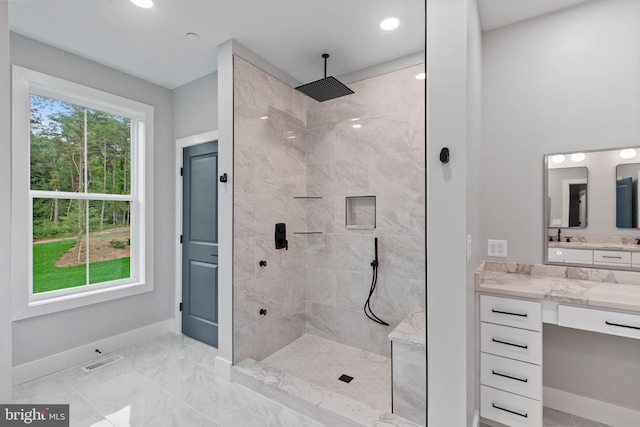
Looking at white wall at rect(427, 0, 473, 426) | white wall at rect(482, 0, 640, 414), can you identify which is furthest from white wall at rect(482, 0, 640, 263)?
white wall at rect(427, 0, 473, 426)

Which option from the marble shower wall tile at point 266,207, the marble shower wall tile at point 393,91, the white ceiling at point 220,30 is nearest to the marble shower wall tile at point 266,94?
the marble shower wall tile at point 266,207

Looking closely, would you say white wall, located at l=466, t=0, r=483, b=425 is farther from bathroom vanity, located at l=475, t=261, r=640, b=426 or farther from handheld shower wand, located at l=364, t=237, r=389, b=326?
handheld shower wand, located at l=364, t=237, r=389, b=326

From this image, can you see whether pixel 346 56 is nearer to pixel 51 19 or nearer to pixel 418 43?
pixel 418 43

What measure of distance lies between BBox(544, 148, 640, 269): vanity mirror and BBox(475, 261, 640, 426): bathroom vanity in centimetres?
16

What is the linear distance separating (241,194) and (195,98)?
60.9 inches

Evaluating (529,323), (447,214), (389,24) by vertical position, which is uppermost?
(389,24)

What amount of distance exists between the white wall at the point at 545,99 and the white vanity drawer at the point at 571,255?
7 centimetres

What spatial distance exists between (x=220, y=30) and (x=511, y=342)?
10.2 ft

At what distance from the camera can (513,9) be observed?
212 cm

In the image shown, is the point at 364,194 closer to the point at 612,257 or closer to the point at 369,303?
the point at 369,303

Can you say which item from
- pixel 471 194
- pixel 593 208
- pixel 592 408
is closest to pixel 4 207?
pixel 471 194

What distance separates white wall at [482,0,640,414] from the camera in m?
1.94

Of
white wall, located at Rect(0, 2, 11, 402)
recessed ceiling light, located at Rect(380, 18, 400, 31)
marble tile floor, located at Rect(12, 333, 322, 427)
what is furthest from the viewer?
recessed ceiling light, located at Rect(380, 18, 400, 31)

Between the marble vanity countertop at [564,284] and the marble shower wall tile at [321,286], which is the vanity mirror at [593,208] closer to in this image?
the marble vanity countertop at [564,284]
